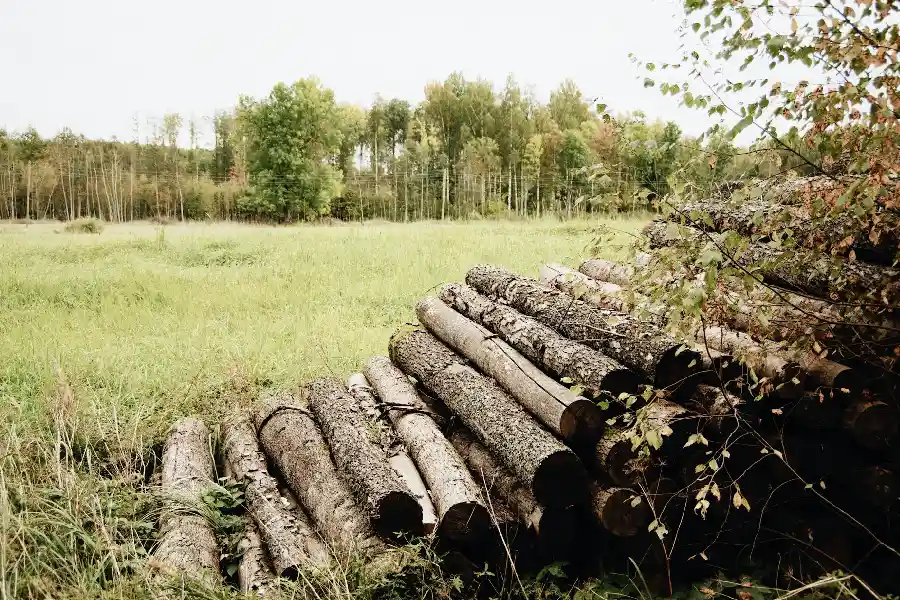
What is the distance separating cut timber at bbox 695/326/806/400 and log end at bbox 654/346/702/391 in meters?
0.15

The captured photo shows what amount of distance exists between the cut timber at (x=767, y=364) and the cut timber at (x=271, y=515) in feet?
9.19

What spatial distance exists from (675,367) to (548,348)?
3.23ft

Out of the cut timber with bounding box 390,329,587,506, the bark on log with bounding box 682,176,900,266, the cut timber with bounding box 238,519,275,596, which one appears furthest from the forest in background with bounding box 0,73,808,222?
the cut timber with bounding box 238,519,275,596

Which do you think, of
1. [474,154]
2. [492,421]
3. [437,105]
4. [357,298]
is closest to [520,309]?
[492,421]

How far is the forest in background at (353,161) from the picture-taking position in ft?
52.2

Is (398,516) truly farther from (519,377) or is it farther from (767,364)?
(767,364)

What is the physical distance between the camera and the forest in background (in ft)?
52.2

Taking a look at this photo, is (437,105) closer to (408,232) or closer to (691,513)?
(408,232)

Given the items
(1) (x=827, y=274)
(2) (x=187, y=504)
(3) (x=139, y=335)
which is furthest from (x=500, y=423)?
(3) (x=139, y=335)

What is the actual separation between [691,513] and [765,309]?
1.39m

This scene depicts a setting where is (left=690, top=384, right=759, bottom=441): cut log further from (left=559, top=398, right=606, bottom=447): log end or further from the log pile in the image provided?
(left=559, top=398, right=606, bottom=447): log end

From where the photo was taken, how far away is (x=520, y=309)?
590 centimetres

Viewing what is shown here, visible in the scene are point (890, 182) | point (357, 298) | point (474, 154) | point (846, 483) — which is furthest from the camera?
point (474, 154)

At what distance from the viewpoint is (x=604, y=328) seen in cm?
475
